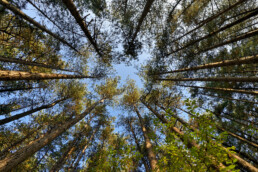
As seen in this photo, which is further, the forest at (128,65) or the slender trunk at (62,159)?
the slender trunk at (62,159)

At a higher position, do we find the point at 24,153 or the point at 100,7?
the point at 100,7

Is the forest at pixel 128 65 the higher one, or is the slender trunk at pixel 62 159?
the forest at pixel 128 65

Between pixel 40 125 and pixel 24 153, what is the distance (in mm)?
8089

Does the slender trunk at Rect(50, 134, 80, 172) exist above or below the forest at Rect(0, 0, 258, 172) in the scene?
below

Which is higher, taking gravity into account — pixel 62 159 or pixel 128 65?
pixel 128 65

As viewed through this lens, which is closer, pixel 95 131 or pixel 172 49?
pixel 172 49

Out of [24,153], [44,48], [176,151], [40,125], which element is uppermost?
[44,48]

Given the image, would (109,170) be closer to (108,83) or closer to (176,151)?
(176,151)

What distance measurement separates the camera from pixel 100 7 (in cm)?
639

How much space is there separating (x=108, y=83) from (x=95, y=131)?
6266 millimetres

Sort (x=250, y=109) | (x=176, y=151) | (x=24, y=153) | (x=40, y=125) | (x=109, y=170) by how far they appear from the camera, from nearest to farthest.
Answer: (x=176, y=151) < (x=109, y=170) < (x=24, y=153) < (x=250, y=109) < (x=40, y=125)

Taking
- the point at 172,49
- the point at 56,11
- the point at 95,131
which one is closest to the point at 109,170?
the point at 56,11

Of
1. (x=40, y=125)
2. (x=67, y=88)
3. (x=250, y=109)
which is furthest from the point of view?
(x=67, y=88)

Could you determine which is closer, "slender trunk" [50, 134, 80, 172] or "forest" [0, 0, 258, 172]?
"forest" [0, 0, 258, 172]
